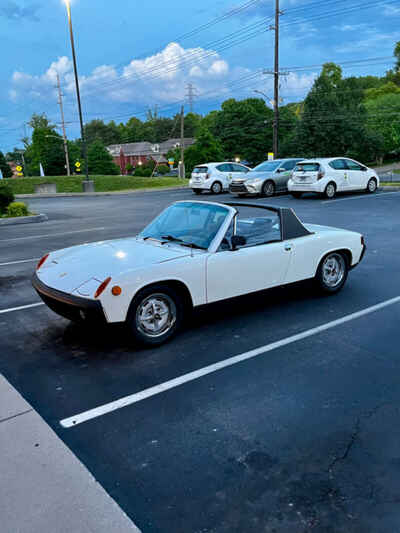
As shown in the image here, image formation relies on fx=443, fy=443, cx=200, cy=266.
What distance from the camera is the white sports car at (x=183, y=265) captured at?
4328mm

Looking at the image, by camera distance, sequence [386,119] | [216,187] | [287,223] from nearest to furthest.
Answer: [287,223]
[216,187]
[386,119]

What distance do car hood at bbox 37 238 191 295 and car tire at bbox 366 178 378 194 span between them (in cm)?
1741

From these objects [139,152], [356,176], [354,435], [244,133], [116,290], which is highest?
[244,133]

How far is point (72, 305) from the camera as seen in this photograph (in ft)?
13.9

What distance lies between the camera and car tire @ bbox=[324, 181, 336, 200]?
18719 millimetres

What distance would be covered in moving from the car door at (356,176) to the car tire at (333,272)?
14.1 meters

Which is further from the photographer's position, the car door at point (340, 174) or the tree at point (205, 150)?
the tree at point (205, 150)

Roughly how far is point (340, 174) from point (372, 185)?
2403 mm

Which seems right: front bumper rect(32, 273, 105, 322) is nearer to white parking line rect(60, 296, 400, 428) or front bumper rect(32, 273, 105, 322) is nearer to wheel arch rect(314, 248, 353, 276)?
white parking line rect(60, 296, 400, 428)

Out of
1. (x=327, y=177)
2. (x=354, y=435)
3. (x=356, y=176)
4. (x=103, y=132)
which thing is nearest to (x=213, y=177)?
(x=327, y=177)

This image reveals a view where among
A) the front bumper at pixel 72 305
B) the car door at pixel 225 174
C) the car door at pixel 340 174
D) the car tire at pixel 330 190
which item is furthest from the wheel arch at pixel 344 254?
the car door at pixel 225 174

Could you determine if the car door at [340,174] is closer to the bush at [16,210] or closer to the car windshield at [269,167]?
the car windshield at [269,167]

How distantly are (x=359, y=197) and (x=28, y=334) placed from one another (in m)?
16.9

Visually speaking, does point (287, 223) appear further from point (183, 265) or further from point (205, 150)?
point (205, 150)
